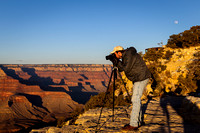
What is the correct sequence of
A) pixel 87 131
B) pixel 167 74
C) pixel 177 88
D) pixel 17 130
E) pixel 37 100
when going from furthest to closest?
pixel 37 100, pixel 17 130, pixel 167 74, pixel 177 88, pixel 87 131

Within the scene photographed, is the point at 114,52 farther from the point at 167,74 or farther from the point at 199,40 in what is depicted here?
the point at 199,40

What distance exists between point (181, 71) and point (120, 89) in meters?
4.98

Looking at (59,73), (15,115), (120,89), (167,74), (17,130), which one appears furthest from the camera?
(59,73)

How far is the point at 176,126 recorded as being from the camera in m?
3.94

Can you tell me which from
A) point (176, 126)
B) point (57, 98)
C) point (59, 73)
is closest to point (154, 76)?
point (176, 126)

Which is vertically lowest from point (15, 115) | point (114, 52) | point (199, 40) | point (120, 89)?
point (15, 115)

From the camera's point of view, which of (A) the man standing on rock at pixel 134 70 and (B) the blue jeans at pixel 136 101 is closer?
(A) the man standing on rock at pixel 134 70

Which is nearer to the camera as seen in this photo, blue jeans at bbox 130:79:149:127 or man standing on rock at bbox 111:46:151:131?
man standing on rock at bbox 111:46:151:131

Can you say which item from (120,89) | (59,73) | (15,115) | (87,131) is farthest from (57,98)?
(59,73)

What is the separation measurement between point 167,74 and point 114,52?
9.64 m

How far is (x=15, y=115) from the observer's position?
196ft

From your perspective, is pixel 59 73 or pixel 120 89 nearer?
pixel 120 89

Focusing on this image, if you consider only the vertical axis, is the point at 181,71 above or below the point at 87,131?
above

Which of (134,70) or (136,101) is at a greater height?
(134,70)
